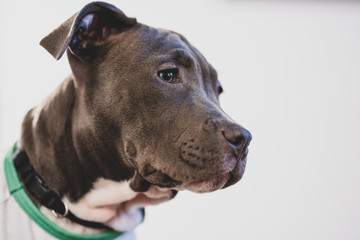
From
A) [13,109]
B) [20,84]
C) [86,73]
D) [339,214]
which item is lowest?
[339,214]

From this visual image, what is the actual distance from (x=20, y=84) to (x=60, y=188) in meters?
1.61

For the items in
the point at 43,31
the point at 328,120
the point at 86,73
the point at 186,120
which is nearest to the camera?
the point at 186,120

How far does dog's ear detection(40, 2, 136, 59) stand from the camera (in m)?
1.36

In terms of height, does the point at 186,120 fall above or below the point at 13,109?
above

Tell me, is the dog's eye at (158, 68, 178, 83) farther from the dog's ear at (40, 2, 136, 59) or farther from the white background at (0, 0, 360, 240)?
the white background at (0, 0, 360, 240)

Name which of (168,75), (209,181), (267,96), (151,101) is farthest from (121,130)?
(267,96)

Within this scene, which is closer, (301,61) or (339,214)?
(339,214)

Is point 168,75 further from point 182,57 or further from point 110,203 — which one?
point 110,203

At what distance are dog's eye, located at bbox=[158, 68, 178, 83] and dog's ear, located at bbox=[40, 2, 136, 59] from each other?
0.30 metres

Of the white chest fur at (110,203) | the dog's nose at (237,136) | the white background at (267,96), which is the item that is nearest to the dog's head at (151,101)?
the dog's nose at (237,136)

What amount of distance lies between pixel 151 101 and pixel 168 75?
13 cm

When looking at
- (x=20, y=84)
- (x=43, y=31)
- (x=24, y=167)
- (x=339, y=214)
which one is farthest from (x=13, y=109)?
(x=339, y=214)

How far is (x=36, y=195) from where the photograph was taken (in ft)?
4.99

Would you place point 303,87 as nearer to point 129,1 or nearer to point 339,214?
point 339,214
